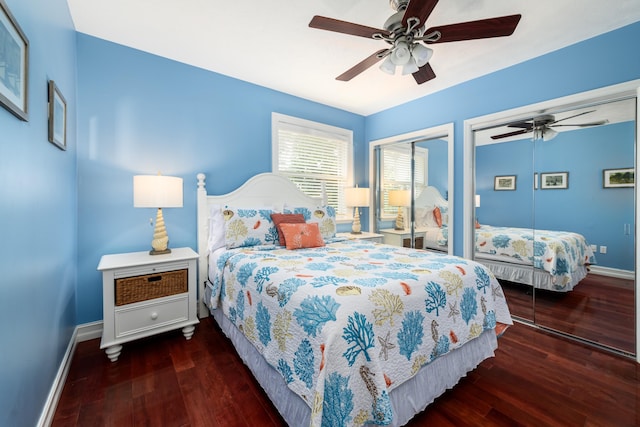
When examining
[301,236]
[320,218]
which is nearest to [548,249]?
[320,218]

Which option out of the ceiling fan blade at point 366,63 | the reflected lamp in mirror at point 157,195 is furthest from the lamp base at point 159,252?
the ceiling fan blade at point 366,63

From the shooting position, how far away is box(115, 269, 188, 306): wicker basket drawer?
1.99 m

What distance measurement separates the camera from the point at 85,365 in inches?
76.1

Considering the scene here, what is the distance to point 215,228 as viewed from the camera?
2678mm

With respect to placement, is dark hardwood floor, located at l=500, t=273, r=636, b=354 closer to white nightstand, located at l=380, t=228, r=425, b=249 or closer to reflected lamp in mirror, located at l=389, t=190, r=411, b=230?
white nightstand, located at l=380, t=228, r=425, b=249

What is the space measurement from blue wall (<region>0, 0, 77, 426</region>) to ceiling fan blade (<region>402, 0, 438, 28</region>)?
5.80 feet

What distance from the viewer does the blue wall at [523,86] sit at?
2143 millimetres

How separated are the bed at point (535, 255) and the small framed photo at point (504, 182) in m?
0.42

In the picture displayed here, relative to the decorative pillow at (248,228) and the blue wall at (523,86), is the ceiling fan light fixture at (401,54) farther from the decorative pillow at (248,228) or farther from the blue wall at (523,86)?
the decorative pillow at (248,228)

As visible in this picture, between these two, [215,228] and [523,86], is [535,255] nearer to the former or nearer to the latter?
[523,86]

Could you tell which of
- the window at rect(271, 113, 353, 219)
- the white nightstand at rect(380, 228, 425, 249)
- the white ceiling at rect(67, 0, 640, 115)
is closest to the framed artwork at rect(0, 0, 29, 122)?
the white ceiling at rect(67, 0, 640, 115)

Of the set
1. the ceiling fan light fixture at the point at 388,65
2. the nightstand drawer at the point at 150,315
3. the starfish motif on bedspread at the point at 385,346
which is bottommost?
the nightstand drawer at the point at 150,315

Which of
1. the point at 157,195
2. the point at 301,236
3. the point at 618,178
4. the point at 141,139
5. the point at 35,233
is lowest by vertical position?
the point at 301,236

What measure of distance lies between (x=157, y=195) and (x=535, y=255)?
140 inches
